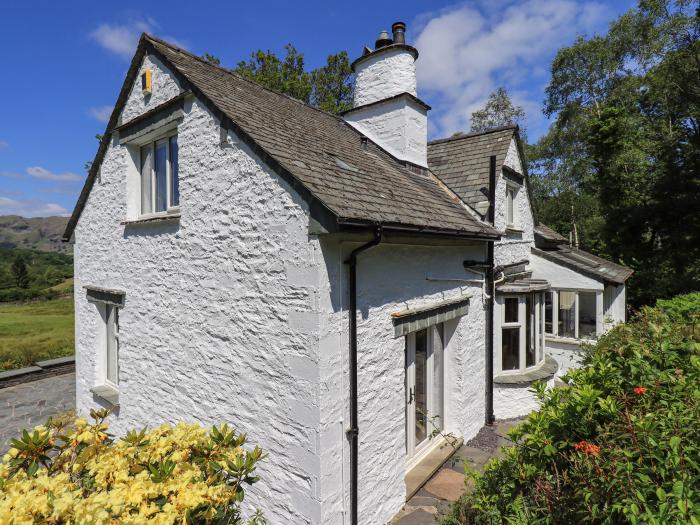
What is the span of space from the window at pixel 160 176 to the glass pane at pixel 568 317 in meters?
12.6

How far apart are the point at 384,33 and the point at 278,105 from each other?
12.9ft

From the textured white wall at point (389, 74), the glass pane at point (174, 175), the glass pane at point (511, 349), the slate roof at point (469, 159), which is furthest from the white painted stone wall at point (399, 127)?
the glass pane at point (174, 175)

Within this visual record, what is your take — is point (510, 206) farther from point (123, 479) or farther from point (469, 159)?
point (123, 479)

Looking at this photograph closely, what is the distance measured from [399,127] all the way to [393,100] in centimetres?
68

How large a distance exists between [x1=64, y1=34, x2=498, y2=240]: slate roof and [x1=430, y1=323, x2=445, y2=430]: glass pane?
80.2 inches

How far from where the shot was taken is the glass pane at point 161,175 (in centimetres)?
648

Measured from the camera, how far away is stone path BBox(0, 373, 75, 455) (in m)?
8.24

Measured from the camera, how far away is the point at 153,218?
19.8ft

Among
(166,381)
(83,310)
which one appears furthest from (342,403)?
(83,310)

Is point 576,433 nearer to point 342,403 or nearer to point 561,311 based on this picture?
point 342,403

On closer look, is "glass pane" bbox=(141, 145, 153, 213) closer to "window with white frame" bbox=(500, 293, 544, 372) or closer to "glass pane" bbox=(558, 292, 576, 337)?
"window with white frame" bbox=(500, 293, 544, 372)

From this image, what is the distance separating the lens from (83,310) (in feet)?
26.2

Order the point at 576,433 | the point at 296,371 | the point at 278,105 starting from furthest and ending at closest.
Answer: the point at 278,105, the point at 296,371, the point at 576,433

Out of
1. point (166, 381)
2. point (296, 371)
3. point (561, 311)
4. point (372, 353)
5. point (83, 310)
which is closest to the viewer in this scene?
point (296, 371)
